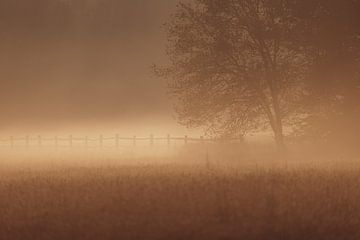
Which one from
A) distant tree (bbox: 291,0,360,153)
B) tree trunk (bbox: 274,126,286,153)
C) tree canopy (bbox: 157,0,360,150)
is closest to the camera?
distant tree (bbox: 291,0,360,153)

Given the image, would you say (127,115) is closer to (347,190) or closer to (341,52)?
(341,52)

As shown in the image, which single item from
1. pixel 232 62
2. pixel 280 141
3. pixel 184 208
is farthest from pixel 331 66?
pixel 184 208

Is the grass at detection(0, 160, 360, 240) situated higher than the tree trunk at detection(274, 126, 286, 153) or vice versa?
the tree trunk at detection(274, 126, 286, 153)

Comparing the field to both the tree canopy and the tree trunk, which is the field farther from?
the tree trunk

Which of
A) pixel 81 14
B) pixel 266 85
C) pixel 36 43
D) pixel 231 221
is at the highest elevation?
pixel 81 14

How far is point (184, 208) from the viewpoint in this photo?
16.2 meters

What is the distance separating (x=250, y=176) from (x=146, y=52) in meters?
92.7

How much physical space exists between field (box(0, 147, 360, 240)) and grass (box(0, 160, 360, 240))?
0.02 metres

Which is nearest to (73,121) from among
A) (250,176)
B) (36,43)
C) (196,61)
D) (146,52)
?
(36,43)

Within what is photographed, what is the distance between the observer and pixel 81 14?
3976 inches

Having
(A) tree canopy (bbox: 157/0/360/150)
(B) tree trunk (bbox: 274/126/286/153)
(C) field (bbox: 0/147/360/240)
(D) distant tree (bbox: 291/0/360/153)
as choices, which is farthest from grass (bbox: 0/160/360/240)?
(B) tree trunk (bbox: 274/126/286/153)

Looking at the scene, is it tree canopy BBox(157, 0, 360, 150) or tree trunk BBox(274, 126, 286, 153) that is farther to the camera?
tree trunk BBox(274, 126, 286, 153)

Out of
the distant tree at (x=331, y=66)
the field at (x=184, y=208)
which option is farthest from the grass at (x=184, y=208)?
the distant tree at (x=331, y=66)

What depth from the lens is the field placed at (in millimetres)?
14109
